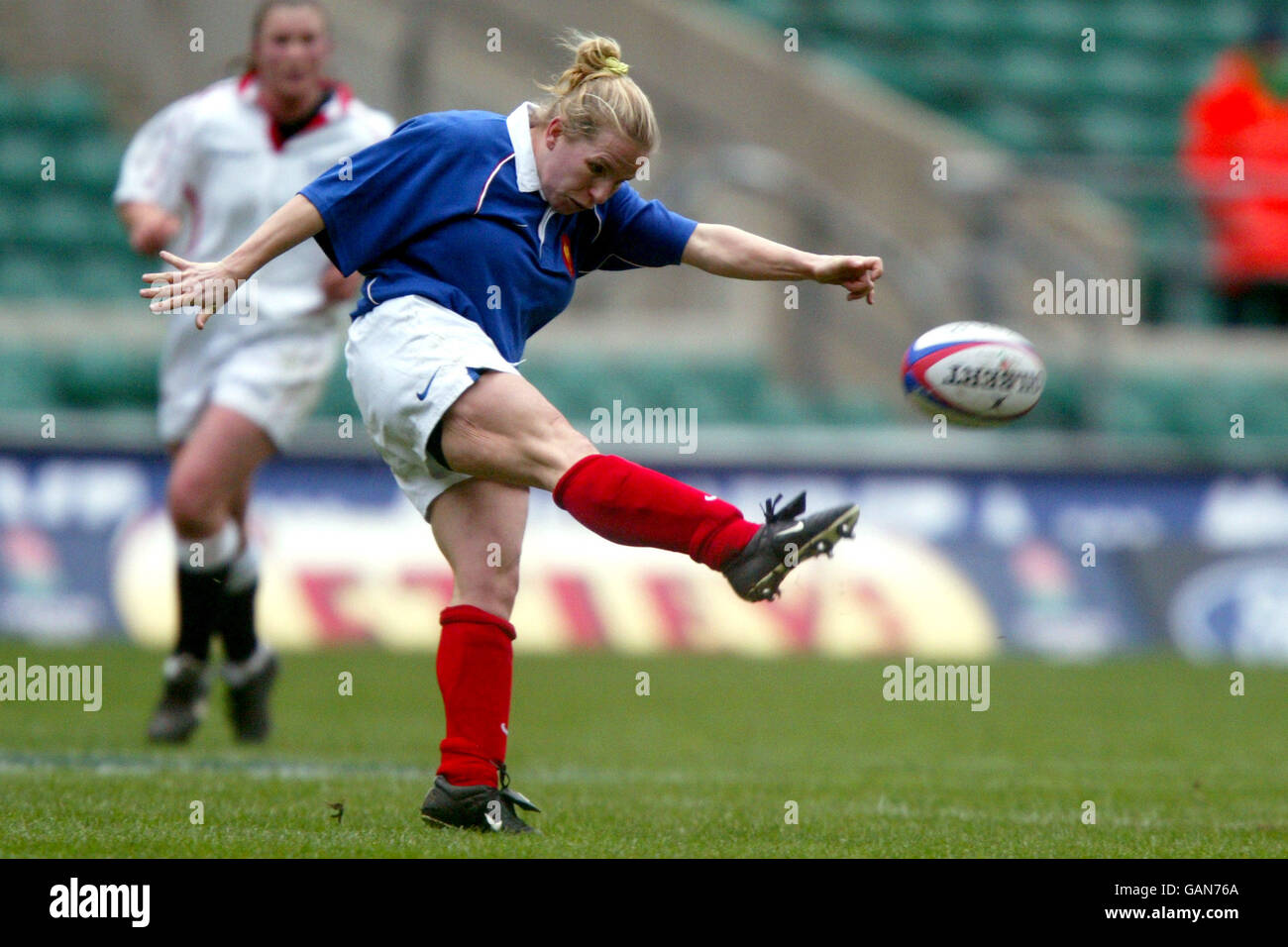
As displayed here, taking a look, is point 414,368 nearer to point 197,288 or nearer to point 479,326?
point 479,326

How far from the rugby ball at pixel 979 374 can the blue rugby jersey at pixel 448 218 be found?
3.61ft

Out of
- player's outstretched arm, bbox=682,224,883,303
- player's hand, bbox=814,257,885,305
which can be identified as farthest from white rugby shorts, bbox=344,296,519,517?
player's hand, bbox=814,257,885,305

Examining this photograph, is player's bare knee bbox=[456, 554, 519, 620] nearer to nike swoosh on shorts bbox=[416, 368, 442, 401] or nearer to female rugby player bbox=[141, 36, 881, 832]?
female rugby player bbox=[141, 36, 881, 832]

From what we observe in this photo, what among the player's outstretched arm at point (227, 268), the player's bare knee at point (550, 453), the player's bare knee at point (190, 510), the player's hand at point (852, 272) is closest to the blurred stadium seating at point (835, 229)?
the player's bare knee at point (190, 510)

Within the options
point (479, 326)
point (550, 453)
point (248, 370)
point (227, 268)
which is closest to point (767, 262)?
point (479, 326)

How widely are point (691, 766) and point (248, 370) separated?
7.01 ft

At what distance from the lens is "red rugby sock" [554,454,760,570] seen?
4398 millimetres

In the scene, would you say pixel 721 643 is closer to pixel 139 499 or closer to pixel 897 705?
pixel 897 705

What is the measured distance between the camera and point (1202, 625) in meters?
11.6

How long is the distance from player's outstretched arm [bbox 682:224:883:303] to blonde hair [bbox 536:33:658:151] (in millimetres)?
495

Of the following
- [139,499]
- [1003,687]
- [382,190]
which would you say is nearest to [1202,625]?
[1003,687]

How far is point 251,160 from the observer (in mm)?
7000
